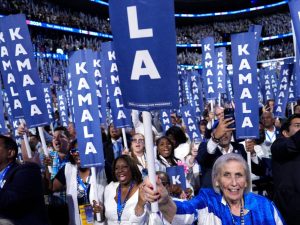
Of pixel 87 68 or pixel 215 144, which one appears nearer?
pixel 215 144

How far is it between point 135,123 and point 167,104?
496 centimetres

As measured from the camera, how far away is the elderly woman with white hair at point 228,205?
7.98ft

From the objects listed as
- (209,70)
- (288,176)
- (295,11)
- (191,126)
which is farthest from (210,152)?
(209,70)

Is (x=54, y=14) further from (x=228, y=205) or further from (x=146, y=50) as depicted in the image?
(x=228, y=205)

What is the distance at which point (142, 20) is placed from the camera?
2281 millimetres

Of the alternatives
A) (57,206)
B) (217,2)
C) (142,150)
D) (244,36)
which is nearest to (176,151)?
(142,150)

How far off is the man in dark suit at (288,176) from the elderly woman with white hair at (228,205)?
39cm

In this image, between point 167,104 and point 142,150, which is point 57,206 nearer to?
point 142,150

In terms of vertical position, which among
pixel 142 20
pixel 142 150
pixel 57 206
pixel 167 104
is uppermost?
pixel 142 20

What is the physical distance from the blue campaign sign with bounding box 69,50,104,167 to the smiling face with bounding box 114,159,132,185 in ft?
1.64

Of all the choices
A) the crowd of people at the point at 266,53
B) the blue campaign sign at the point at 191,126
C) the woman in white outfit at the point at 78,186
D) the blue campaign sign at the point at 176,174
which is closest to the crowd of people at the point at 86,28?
the crowd of people at the point at 266,53

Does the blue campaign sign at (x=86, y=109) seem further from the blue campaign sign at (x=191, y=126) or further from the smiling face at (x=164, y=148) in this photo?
the blue campaign sign at (x=191, y=126)

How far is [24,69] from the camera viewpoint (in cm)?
546

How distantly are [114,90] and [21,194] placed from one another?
3.48 metres
